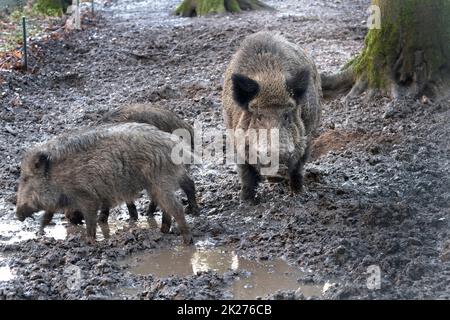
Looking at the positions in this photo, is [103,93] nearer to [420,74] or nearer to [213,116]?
[213,116]

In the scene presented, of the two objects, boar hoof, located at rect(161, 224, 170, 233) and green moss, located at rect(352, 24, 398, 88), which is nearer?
boar hoof, located at rect(161, 224, 170, 233)

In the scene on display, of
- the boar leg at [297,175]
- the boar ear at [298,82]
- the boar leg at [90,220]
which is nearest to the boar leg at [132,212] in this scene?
the boar leg at [90,220]

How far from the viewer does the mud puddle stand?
5438 millimetres

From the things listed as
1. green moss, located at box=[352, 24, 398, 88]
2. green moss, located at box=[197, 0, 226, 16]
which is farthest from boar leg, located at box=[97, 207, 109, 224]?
green moss, located at box=[197, 0, 226, 16]

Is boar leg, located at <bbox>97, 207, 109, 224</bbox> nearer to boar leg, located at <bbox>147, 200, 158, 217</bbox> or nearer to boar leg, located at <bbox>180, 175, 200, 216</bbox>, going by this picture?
boar leg, located at <bbox>147, 200, 158, 217</bbox>

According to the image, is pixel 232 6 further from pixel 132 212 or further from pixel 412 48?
pixel 132 212

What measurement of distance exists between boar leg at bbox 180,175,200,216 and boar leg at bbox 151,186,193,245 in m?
0.34

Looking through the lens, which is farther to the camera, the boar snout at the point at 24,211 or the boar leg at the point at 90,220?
the boar snout at the point at 24,211

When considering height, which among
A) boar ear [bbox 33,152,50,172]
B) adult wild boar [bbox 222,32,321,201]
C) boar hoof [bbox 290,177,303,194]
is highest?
adult wild boar [bbox 222,32,321,201]

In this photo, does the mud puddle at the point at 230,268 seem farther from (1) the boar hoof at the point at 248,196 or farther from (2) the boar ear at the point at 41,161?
(2) the boar ear at the point at 41,161

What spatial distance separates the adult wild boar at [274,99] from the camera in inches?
259

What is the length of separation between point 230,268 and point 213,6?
12.5 meters

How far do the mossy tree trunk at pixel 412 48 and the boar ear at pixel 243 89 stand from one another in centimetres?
342
